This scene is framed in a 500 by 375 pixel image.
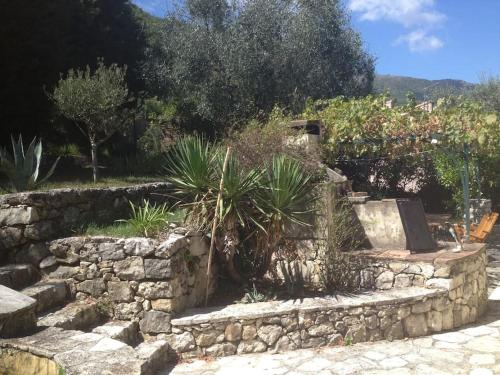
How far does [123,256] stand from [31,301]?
1.32 m

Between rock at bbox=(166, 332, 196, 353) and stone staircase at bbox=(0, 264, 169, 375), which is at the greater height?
stone staircase at bbox=(0, 264, 169, 375)

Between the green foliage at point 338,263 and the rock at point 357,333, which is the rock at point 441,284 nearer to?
the green foliage at point 338,263

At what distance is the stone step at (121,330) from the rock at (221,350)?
36.1 inches

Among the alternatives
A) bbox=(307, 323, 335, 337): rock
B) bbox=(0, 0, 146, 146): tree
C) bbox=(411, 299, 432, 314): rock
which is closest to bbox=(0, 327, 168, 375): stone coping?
bbox=(307, 323, 335, 337): rock

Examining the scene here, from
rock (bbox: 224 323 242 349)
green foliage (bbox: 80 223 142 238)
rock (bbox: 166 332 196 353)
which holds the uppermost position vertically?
green foliage (bbox: 80 223 142 238)

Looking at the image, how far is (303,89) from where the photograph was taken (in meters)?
13.7

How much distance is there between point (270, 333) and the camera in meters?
5.78

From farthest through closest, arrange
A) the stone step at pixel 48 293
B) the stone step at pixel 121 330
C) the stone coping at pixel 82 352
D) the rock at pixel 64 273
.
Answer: the rock at pixel 64 273 → the stone step at pixel 48 293 → the stone step at pixel 121 330 → the stone coping at pixel 82 352

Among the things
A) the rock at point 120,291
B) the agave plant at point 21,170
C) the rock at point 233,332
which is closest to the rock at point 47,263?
the rock at point 120,291

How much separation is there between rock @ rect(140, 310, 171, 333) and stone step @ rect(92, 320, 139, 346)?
0.40 feet

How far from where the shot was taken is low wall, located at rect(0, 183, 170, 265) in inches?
247

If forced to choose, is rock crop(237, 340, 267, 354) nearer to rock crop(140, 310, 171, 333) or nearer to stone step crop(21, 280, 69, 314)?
rock crop(140, 310, 171, 333)

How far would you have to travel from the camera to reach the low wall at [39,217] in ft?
20.6

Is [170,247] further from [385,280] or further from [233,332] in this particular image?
[385,280]
